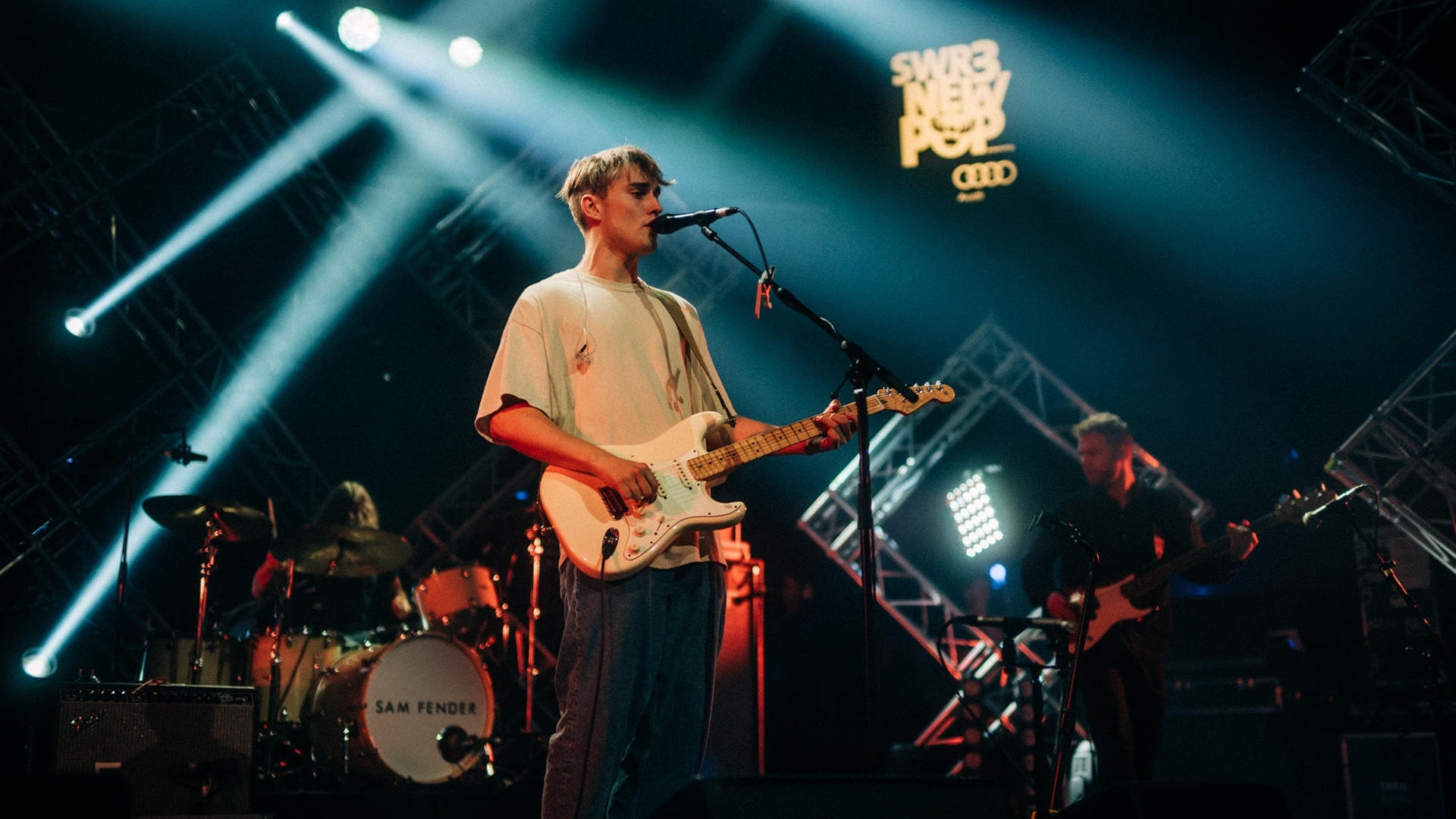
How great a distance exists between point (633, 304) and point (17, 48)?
7.77 metres

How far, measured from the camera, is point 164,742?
4.29m

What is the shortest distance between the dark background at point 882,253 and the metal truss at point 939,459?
0.98ft

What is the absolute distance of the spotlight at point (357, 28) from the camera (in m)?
9.50

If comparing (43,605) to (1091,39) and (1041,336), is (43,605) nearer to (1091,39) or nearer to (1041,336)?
(1041,336)

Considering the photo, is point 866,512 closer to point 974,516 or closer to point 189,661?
point 189,661

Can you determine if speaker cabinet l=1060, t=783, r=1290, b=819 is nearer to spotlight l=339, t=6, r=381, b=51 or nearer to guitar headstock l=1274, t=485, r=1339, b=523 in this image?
guitar headstock l=1274, t=485, r=1339, b=523

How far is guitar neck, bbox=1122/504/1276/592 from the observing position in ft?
17.3

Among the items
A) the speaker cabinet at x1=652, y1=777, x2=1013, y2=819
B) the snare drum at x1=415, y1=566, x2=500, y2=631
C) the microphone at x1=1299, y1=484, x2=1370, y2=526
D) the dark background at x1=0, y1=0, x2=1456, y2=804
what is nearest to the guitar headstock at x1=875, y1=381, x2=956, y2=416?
the speaker cabinet at x1=652, y1=777, x2=1013, y2=819

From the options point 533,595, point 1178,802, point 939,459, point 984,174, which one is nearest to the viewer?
point 1178,802

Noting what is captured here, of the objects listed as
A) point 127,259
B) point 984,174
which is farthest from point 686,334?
point 984,174

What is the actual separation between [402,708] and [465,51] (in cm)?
607

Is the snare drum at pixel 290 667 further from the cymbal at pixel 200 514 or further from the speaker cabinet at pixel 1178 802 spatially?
the speaker cabinet at pixel 1178 802

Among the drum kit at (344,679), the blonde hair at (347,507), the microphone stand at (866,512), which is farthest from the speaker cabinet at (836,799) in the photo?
the blonde hair at (347,507)

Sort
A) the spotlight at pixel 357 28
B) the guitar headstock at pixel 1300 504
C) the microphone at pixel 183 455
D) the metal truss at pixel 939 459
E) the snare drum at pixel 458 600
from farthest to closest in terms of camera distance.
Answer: the spotlight at pixel 357 28
the metal truss at pixel 939 459
the snare drum at pixel 458 600
the microphone at pixel 183 455
the guitar headstock at pixel 1300 504
